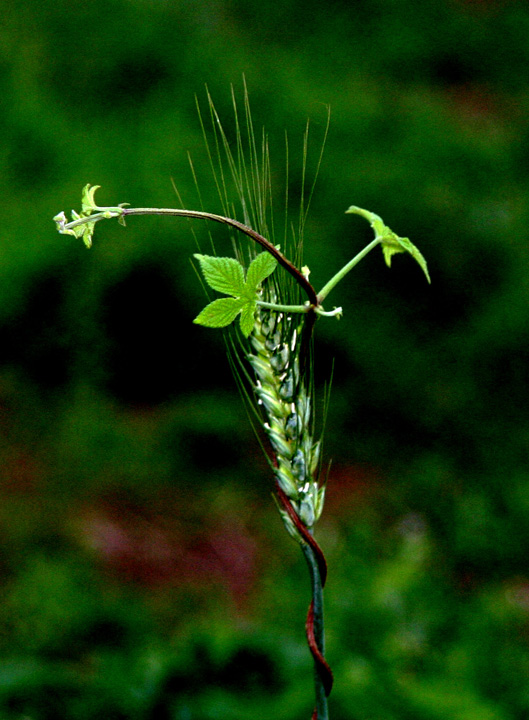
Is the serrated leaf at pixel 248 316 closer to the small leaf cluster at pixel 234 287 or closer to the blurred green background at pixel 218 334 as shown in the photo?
the small leaf cluster at pixel 234 287

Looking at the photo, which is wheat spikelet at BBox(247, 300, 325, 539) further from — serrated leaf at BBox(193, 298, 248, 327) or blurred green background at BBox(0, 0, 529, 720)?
blurred green background at BBox(0, 0, 529, 720)

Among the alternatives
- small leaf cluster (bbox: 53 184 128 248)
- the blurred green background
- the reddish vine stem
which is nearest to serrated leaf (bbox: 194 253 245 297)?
small leaf cluster (bbox: 53 184 128 248)

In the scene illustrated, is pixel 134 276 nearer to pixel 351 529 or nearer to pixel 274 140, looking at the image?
pixel 274 140

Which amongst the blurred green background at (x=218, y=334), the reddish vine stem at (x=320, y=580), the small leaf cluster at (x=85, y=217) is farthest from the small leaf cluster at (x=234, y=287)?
the blurred green background at (x=218, y=334)

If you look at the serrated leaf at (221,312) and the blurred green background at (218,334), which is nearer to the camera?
the serrated leaf at (221,312)

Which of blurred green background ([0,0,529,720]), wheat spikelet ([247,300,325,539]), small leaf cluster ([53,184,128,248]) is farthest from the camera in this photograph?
blurred green background ([0,0,529,720])

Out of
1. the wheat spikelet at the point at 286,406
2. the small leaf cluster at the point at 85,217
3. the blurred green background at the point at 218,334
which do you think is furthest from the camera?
the blurred green background at the point at 218,334

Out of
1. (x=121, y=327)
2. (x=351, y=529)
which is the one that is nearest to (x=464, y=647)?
(x=351, y=529)

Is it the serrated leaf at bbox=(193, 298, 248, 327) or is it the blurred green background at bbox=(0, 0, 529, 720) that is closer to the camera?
the serrated leaf at bbox=(193, 298, 248, 327)

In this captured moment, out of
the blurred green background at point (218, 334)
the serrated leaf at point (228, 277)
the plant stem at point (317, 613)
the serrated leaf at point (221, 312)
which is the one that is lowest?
the blurred green background at point (218, 334)
